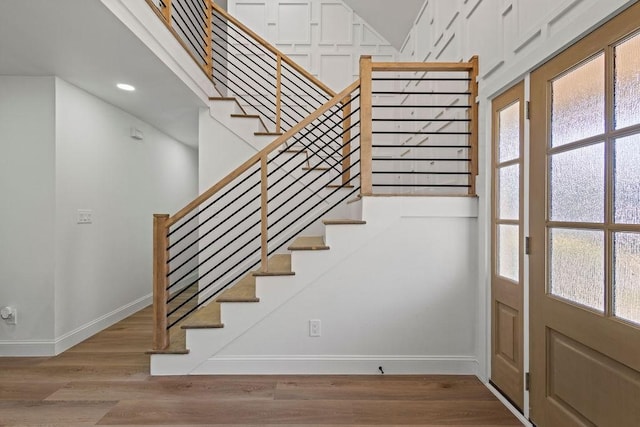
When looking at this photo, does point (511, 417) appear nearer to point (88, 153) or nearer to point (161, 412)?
point (161, 412)

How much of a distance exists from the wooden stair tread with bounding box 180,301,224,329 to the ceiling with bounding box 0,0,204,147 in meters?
1.94

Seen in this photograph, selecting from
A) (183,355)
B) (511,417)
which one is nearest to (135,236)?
(183,355)

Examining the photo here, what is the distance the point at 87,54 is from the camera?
2678 mm

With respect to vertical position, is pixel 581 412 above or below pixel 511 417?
above

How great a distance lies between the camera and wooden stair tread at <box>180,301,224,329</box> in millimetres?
2672

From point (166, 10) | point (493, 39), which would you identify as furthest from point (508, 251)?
point (166, 10)

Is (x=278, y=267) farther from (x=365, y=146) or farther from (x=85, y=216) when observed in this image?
(x=85, y=216)

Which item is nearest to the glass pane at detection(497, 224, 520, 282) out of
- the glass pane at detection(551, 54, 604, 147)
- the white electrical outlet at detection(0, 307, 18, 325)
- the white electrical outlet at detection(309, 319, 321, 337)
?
the glass pane at detection(551, 54, 604, 147)

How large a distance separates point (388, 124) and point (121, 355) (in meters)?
4.07

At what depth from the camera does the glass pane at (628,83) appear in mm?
1410

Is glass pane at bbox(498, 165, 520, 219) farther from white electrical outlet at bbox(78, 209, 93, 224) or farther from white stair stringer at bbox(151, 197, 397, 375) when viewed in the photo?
white electrical outlet at bbox(78, 209, 93, 224)

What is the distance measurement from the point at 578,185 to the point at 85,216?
12.6ft

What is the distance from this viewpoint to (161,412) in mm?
2225

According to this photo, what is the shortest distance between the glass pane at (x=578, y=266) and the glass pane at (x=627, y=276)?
73mm
